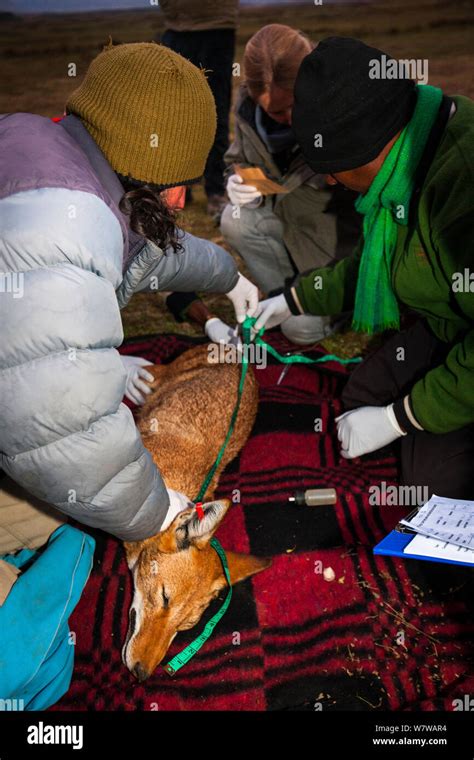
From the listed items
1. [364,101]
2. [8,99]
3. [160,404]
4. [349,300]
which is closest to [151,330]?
[160,404]

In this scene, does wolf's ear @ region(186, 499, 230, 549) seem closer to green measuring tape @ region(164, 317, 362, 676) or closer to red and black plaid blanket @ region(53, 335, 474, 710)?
green measuring tape @ region(164, 317, 362, 676)

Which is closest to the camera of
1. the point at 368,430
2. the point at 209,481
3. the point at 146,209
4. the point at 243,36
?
the point at 146,209

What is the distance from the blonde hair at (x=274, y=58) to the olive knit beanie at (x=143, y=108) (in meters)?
1.92

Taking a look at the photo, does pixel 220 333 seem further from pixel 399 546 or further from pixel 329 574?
pixel 399 546

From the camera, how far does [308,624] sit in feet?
9.03

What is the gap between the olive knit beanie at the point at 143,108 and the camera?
210cm

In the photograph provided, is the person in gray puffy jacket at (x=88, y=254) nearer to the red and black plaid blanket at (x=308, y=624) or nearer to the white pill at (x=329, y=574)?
the red and black plaid blanket at (x=308, y=624)

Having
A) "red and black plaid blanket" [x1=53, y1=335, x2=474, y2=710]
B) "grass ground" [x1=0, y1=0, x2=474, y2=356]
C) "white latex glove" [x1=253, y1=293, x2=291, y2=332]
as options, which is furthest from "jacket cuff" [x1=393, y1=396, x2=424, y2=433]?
"grass ground" [x1=0, y1=0, x2=474, y2=356]

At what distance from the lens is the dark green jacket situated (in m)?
2.62

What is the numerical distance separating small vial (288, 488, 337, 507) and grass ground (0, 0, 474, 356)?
539cm

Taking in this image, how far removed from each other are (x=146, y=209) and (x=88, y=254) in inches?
16.7

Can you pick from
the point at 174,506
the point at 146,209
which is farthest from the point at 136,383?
the point at 146,209

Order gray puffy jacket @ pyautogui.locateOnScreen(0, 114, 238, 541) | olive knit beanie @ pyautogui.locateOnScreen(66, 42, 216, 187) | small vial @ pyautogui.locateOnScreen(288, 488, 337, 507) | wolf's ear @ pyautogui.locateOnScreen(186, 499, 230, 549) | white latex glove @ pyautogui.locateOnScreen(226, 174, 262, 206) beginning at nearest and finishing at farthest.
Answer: gray puffy jacket @ pyautogui.locateOnScreen(0, 114, 238, 541)
olive knit beanie @ pyautogui.locateOnScreen(66, 42, 216, 187)
wolf's ear @ pyautogui.locateOnScreen(186, 499, 230, 549)
small vial @ pyautogui.locateOnScreen(288, 488, 337, 507)
white latex glove @ pyautogui.locateOnScreen(226, 174, 262, 206)

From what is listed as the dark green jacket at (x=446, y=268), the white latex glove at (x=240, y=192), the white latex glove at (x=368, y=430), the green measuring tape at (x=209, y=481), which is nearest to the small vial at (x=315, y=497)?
the white latex glove at (x=368, y=430)
